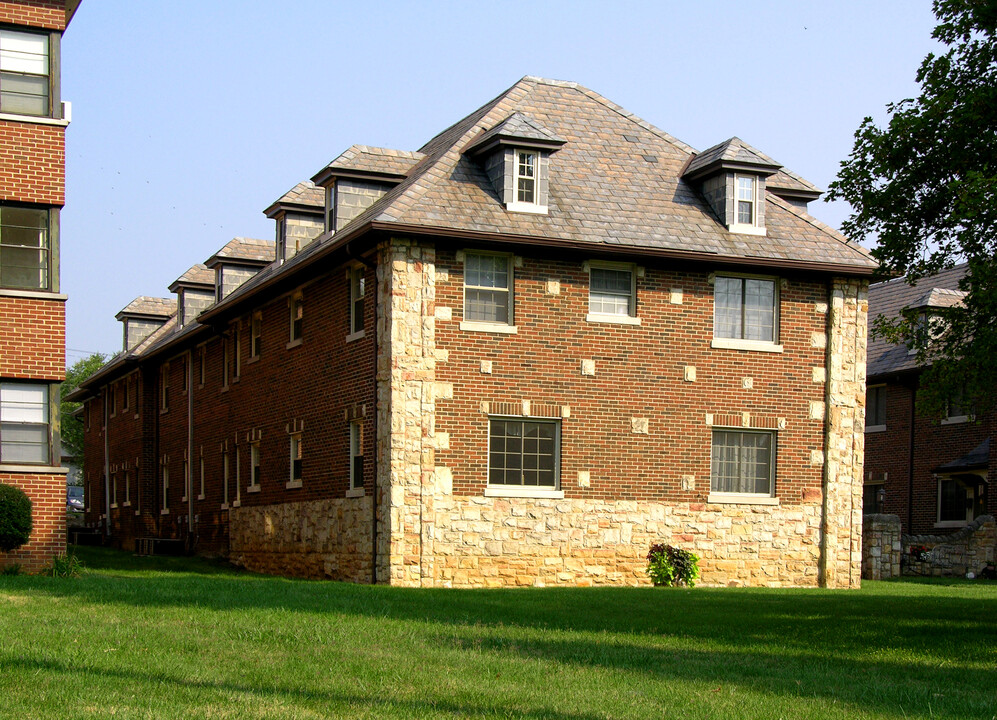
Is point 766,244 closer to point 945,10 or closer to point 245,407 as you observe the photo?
point 945,10

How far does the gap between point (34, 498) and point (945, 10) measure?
16.9 metres

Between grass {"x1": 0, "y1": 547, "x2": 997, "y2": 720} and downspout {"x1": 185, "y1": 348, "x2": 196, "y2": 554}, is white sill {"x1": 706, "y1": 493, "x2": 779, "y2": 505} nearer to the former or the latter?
grass {"x1": 0, "y1": 547, "x2": 997, "y2": 720}

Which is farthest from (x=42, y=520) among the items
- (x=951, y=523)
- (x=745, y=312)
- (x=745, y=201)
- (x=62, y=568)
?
(x=951, y=523)

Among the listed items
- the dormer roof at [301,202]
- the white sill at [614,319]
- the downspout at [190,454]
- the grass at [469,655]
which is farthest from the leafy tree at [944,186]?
the downspout at [190,454]

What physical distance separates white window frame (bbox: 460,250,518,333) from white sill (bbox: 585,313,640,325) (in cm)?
160

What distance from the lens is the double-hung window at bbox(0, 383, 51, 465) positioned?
2294 cm

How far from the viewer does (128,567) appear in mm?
29391

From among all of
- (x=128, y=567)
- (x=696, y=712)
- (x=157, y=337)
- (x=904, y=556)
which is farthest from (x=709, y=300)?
(x=157, y=337)

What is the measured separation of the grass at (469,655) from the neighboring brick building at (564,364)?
4.83m

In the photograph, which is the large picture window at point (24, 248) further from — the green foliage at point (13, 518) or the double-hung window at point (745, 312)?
the double-hung window at point (745, 312)

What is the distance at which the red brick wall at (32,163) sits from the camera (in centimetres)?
2283

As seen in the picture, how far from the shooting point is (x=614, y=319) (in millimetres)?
25922

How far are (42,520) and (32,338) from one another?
10.7 feet

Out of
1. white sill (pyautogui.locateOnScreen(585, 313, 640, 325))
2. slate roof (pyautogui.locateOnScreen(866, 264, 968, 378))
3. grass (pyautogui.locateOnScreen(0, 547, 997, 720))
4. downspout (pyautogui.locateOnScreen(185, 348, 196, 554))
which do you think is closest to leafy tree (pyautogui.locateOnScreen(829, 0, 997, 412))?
grass (pyautogui.locateOnScreen(0, 547, 997, 720))
